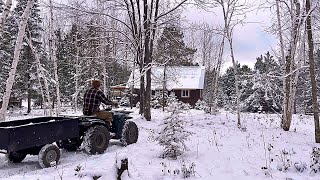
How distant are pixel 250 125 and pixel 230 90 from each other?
37.4m

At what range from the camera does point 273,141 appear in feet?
38.0

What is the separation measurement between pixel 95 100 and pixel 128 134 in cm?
150

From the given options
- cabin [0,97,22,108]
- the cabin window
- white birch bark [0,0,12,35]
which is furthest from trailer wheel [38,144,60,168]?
the cabin window

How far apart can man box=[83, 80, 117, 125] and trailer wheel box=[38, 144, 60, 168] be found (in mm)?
2116

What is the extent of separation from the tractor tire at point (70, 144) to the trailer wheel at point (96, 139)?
62 cm

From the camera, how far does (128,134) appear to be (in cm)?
1031

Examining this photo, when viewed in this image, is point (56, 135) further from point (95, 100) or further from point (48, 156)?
point (95, 100)

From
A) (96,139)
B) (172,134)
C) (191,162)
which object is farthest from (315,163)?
(96,139)

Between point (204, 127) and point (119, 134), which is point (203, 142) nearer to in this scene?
point (119, 134)

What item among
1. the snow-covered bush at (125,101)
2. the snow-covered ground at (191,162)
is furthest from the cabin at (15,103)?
the snow-covered ground at (191,162)

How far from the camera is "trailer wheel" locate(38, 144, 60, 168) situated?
7.55 metres

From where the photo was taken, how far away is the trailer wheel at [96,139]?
8.87 metres

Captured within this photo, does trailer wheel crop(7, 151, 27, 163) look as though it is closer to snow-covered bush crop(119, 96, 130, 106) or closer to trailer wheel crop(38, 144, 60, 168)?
trailer wheel crop(38, 144, 60, 168)

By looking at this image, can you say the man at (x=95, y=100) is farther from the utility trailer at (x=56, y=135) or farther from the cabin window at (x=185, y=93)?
the cabin window at (x=185, y=93)
